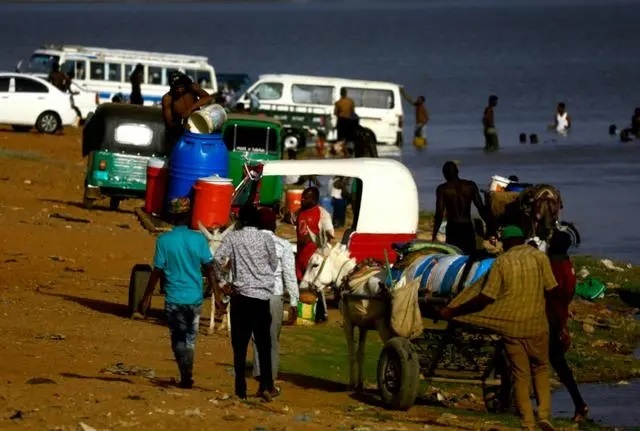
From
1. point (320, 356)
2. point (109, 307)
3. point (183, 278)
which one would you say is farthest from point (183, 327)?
point (109, 307)

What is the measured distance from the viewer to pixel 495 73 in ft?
333

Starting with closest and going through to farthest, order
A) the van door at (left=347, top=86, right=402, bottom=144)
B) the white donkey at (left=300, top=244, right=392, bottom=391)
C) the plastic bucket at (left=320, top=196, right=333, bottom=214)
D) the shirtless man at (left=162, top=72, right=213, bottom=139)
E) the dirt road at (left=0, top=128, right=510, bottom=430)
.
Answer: the dirt road at (left=0, top=128, right=510, bottom=430)
the white donkey at (left=300, top=244, right=392, bottom=391)
the shirtless man at (left=162, top=72, right=213, bottom=139)
the plastic bucket at (left=320, top=196, right=333, bottom=214)
the van door at (left=347, top=86, right=402, bottom=144)

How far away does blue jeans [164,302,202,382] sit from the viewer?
45.0ft

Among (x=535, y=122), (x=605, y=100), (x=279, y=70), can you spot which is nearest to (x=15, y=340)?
(x=535, y=122)

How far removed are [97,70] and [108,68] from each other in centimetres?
33

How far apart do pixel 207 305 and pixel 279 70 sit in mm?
89647

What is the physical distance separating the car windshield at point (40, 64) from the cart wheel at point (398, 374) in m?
39.4

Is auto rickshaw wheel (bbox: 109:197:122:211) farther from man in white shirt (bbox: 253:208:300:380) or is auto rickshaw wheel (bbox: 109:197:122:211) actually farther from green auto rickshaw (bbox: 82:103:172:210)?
man in white shirt (bbox: 253:208:300:380)

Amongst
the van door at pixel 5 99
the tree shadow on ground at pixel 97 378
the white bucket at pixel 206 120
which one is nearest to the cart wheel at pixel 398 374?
the tree shadow on ground at pixel 97 378

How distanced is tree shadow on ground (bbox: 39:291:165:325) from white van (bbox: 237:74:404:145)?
29.1 metres

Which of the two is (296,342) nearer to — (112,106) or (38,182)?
(112,106)

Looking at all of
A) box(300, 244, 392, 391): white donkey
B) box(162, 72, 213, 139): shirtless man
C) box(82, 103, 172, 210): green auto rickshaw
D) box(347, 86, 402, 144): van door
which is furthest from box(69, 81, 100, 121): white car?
box(300, 244, 392, 391): white donkey

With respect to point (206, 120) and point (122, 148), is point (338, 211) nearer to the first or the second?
point (122, 148)

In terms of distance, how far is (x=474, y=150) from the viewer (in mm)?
51438
